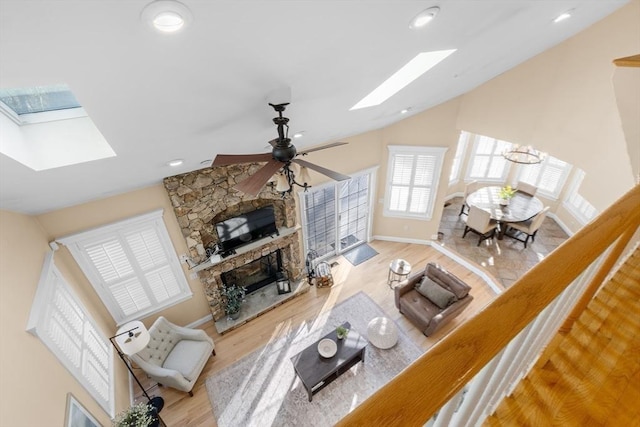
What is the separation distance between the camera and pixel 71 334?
127 inches

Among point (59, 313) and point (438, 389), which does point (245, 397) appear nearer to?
point (59, 313)

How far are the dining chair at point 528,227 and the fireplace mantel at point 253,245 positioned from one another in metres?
5.28

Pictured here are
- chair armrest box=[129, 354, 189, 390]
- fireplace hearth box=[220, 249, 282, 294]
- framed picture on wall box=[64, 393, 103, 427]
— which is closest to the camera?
framed picture on wall box=[64, 393, 103, 427]

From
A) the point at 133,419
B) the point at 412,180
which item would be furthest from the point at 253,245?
the point at 412,180

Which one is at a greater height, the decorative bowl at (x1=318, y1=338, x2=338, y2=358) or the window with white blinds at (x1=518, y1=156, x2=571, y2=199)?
the window with white blinds at (x1=518, y1=156, x2=571, y2=199)

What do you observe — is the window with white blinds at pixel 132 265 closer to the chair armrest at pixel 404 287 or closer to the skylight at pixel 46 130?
the skylight at pixel 46 130

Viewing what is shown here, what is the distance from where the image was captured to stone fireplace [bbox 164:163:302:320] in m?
4.47

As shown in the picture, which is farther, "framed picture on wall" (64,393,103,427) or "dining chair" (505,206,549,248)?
"dining chair" (505,206,549,248)

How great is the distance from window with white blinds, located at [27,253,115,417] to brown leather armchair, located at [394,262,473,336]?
14.8 ft

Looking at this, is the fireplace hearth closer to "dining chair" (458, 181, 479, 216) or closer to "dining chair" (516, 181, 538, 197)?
"dining chair" (458, 181, 479, 216)

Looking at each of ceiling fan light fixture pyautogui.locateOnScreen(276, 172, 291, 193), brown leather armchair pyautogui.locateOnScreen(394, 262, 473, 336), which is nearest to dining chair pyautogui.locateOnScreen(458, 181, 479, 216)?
brown leather armchair pyautogui.locateOnScreen(394, 262, 473, 336)

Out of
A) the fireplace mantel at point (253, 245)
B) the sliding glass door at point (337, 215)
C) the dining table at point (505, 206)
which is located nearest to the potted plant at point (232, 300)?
the fireplace mantel at point (253, 245)

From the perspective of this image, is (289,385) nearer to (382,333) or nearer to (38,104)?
(382,333)

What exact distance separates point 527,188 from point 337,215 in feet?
16.8
